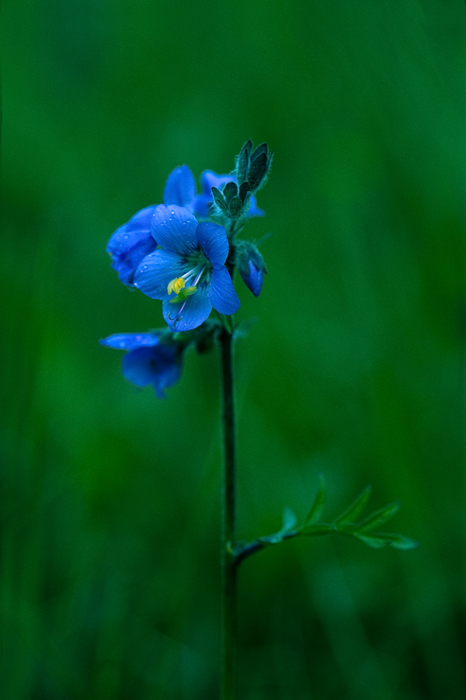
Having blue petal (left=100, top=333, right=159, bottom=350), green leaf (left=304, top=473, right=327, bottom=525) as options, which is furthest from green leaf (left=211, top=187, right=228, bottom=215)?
green leaf (left=304, top=473, right=327, bottom=525)

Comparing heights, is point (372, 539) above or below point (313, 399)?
below

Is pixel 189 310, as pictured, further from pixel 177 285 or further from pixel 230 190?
pixel 230 190

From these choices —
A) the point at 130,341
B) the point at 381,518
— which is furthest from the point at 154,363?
the point at 381,518

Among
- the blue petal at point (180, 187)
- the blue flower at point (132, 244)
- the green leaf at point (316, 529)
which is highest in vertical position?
the blue petal at point (180, 187)

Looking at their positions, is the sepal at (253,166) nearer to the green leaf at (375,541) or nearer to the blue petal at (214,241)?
the blue petal at (214,241)

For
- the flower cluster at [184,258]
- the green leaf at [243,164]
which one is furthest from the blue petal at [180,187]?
the green leaf at [243,164]

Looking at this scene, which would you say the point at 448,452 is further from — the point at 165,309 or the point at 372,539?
the point at 165,309

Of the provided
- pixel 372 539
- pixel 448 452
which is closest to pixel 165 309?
pixel 372 539

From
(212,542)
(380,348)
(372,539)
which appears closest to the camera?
(372,539)
